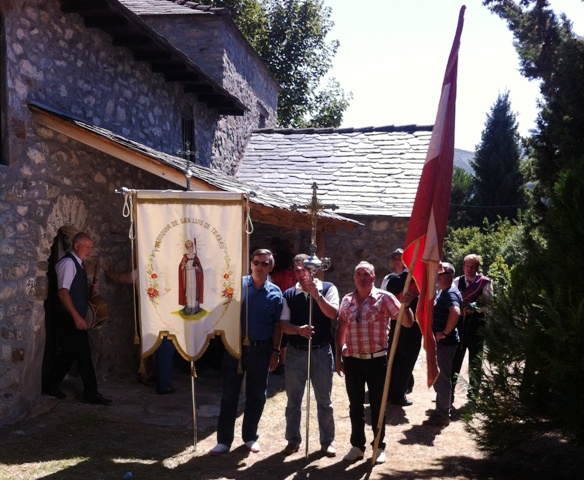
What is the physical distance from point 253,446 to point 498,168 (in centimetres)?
3273

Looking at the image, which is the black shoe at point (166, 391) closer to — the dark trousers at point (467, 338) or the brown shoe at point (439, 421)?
the brown shoe at point (439, 421)

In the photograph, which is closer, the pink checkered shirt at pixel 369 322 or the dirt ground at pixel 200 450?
the dirt ground at pixel 200 450

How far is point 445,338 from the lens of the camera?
23.9 feet

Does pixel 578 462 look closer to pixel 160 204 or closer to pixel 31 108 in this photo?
pixel 160 204

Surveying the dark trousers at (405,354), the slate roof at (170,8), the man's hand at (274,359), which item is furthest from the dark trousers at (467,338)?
the slate roof at (170,8)

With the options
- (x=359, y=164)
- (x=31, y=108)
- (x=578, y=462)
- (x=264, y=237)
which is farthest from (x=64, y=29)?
(x=359, y=164)

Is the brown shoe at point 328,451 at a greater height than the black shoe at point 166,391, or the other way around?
the black shoe at point 166,391

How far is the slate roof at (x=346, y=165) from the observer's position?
12602 mm

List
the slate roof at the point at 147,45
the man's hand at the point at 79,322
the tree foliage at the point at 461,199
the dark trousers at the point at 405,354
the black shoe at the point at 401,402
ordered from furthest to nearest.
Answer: the tree foliage at the point at 461,199 → the black shoe at the point at 401,402 → the dark trousers at the point at 405,354 → the slate roof at the point at 147,45 → the man's hand at the point at 79,322

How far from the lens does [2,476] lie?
5.11m

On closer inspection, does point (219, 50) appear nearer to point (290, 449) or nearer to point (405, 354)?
point (405, 354)

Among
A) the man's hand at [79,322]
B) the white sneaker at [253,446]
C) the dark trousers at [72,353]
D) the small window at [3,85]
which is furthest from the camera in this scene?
the dark trousers at [72,353]

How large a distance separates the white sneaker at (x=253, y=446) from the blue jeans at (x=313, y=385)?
275 millimetres

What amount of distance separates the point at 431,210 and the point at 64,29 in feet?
15.3
